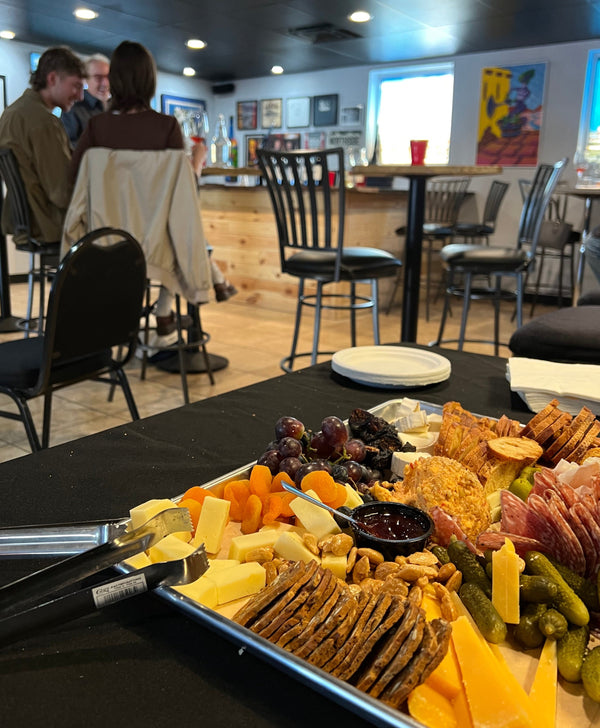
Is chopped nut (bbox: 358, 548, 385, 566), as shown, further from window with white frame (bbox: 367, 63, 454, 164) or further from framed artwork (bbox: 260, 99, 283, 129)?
framed artwork (bbox: 260, 99, 283, 129)

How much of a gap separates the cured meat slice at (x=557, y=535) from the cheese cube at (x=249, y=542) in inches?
10.0

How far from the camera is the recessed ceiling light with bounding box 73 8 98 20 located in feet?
19.1

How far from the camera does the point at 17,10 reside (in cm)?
583

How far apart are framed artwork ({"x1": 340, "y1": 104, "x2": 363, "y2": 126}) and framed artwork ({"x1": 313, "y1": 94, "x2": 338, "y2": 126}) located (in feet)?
0.39

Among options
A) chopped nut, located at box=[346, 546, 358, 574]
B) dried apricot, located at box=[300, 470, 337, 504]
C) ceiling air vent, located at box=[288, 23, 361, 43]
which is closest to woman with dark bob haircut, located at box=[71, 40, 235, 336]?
dried apricot, located at box=[300, 470, 337, 504]

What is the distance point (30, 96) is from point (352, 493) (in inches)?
130

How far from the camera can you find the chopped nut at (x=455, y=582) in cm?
58

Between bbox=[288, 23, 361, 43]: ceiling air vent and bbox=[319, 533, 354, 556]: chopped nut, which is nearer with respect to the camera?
bbox=[319, 533, 354, 556]: chopped nut

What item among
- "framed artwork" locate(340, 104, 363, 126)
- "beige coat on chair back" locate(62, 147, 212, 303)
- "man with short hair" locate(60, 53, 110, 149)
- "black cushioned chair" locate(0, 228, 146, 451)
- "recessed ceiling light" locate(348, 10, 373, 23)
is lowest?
"black cushioned chair" locate(0, 228, 146, 451)

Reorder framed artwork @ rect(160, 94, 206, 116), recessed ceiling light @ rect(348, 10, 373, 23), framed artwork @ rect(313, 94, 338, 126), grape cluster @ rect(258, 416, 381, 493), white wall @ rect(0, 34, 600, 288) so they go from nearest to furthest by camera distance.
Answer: grape cluster @ rect(258, 416, 381, 493)
recessed ceiling light @ rect(348, 10, 373, 23)
white wall @ rect(0, 34, 600, 288)
framed artwork @ rect(313, 94, 338, 126)
framed artwork @ rect(160, 94, 206, 116)

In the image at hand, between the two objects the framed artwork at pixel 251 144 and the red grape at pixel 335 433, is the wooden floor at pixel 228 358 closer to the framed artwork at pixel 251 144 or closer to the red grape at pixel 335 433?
the red grape at pixel 335 433

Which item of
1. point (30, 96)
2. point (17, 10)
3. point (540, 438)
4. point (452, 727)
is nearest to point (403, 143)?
point (17, 10)

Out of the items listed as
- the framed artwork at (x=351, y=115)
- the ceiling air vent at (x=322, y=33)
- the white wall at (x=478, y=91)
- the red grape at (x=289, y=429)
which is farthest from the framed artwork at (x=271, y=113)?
the red grape at (x=289, y=429)

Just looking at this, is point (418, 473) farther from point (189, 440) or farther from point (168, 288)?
point (168, 288)
